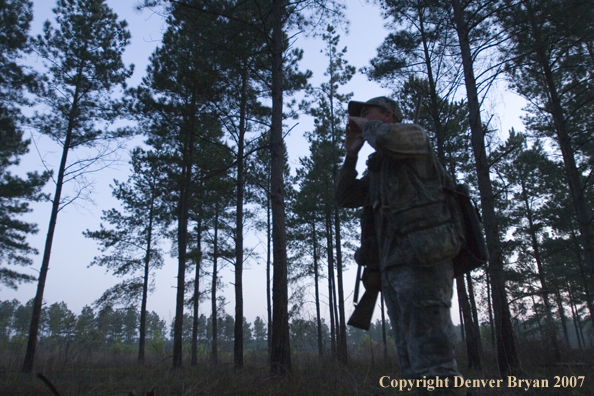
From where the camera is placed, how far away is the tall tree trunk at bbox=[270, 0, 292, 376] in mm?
6359

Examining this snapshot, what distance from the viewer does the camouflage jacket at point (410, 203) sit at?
177 centimetres

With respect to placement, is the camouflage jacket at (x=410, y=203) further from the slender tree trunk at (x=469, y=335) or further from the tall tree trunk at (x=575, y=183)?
the tall tree trunk at (x=575, y=183)

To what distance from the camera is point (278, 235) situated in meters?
6.98

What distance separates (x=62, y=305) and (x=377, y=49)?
9484 centimetres

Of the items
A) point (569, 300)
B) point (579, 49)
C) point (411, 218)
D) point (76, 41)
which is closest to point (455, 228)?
point (411, 218)

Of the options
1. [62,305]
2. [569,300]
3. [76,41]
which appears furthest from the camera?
[62,305]

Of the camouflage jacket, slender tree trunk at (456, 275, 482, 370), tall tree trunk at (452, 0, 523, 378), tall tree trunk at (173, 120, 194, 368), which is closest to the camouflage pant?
the camouflage jacket

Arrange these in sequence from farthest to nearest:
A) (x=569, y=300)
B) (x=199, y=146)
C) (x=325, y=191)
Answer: (x=569, y=300)
(x=325, y=191)
(x=199, y=146)

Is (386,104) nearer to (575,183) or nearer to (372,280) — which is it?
(372,280)

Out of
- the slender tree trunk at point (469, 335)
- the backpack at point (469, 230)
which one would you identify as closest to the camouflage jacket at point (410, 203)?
the backpack at point (469, 230)

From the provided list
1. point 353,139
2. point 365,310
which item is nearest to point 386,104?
point 353,139

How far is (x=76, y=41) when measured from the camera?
43.5 ft

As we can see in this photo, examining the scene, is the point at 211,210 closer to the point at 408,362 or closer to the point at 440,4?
the point at 440,4

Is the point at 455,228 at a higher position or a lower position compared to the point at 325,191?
lower
